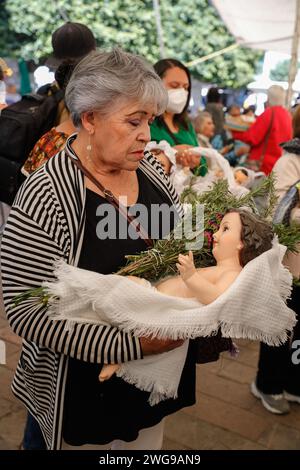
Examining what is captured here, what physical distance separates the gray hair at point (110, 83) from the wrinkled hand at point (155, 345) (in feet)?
2.39

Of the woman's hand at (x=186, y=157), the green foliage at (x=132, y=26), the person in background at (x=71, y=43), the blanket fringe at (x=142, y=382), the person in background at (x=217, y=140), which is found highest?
the person in background at (x=71, y=43)

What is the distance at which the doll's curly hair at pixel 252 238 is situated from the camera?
5.98 ft

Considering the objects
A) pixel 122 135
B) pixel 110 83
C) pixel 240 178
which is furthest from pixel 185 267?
pixel 240 178

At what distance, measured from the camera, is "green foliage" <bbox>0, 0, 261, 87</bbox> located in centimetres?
2552

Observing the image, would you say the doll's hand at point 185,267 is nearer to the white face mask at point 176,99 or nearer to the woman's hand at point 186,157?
the woman's hand at point 186,157

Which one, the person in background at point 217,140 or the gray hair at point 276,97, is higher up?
the gray hair at point 276,97

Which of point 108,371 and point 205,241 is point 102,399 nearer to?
point 108,371

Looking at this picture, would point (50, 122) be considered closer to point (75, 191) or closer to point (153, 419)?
point (75, 191)

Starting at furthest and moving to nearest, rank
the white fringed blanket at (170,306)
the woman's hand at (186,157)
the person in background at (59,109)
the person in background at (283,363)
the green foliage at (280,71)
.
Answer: the green foliage at (280,71) → the woman's hand at (186,157) → the person in background at (283,363) → the person in background at (59,109) → the white fringed blanket at (170,306)

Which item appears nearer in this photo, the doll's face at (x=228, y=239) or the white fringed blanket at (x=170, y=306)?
the white fringed blanket at (x=170, y=306)

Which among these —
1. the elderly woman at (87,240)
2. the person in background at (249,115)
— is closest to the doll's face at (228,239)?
the elderly woman at (87,240)

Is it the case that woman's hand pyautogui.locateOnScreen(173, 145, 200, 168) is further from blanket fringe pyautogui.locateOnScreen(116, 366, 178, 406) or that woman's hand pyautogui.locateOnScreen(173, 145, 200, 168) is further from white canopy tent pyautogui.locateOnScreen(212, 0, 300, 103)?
white canopy tent pyautogui.locateOnScreen(212, 0, 300, 103)

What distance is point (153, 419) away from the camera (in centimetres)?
206

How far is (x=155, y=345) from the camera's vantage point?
1780mm
